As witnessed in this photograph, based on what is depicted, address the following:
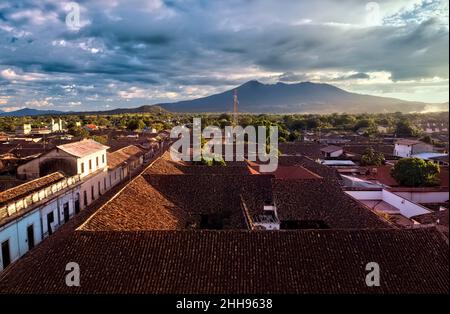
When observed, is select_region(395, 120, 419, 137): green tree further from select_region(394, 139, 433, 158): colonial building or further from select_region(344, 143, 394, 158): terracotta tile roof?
select_region(394, 139, 433, 158): colonial building

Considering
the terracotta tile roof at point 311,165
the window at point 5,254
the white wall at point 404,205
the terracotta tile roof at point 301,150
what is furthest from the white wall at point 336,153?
the window at point 5,254

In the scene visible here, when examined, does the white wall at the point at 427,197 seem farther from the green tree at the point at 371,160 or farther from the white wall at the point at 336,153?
the white wall at the point at 336,153

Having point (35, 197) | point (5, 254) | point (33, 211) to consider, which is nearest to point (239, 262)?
point (5, 254)

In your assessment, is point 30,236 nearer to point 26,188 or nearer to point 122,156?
point 26,188

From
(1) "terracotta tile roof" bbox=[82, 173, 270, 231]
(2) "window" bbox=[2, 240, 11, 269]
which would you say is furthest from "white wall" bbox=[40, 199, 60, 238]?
(1) "terracotta tile roof" bbox=[82, 173, 270, 231]
